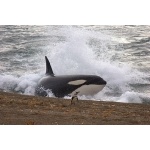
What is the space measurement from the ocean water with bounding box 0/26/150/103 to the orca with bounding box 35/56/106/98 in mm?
80

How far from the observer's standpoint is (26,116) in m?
4.56

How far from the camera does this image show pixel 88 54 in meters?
4.82

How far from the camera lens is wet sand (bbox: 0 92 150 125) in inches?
178

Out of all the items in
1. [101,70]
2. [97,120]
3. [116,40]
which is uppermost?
[116,40]

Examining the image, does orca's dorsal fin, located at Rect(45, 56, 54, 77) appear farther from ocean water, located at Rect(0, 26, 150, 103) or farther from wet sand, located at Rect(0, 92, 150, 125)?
wet sand, located at Rect(0, 92, 150, 125)

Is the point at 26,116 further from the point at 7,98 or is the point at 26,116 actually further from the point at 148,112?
the point at 148,112

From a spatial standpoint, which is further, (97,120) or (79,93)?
(79,93)

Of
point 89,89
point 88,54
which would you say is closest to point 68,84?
point 89,89

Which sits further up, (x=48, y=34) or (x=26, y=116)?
(x=48, y=34)

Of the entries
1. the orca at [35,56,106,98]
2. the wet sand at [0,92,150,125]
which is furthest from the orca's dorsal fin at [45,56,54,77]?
the wet sand at [0,92,150,125]

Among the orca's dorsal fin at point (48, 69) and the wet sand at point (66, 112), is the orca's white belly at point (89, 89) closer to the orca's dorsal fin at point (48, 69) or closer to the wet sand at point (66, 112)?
the wet sand at point (66, 112)

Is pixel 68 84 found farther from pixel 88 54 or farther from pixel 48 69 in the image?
pixel 88 54

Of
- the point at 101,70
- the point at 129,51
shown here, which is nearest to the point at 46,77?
the point at 101,70
